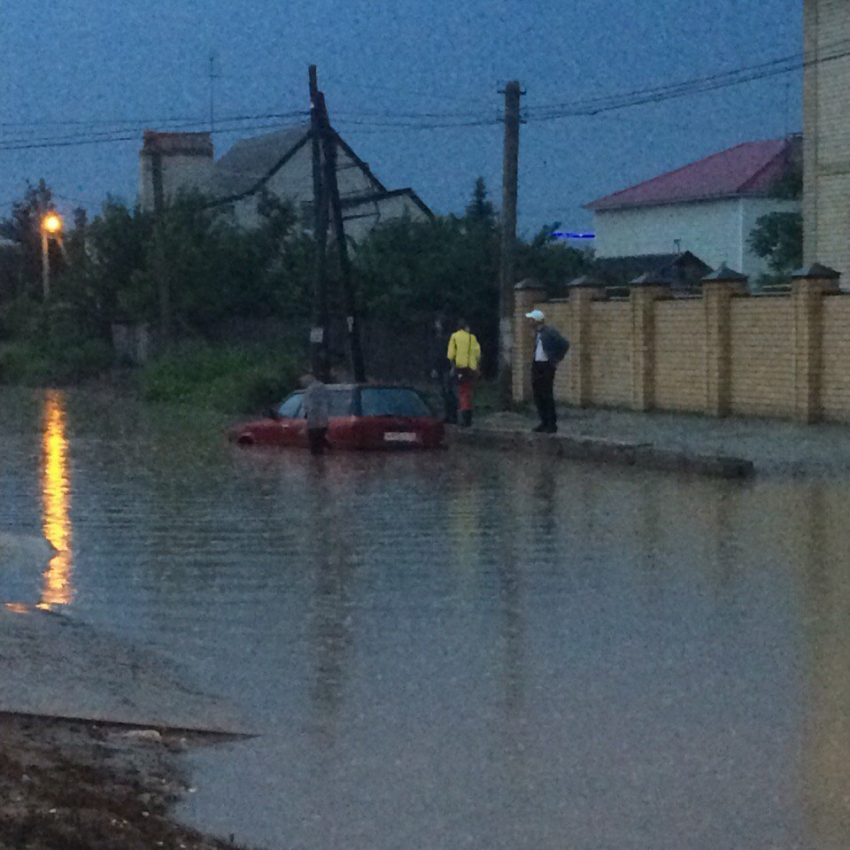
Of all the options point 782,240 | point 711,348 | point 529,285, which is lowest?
point 711,348

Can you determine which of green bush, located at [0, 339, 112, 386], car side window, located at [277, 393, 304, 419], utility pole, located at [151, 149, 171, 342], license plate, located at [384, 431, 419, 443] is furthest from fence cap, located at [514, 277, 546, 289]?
green bush, located at [0, 339, 112, 386]

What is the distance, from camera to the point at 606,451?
22234mm

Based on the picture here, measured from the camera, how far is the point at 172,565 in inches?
521

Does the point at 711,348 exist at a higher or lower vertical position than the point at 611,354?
higher

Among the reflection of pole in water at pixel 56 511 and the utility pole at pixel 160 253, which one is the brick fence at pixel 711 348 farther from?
the utility pole at pixel 160 253

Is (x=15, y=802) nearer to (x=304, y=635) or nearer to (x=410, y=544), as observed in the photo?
(x=304, y=635)

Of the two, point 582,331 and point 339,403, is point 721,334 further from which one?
point 339,403

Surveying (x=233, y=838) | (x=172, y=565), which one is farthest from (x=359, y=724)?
(x=172, y=565)

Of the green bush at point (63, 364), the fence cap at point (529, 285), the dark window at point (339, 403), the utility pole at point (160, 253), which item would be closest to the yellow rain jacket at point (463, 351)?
the dark window at point (339, 403)

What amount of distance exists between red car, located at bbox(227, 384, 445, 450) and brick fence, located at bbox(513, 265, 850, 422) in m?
5.64

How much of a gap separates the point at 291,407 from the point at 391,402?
5.49 ft

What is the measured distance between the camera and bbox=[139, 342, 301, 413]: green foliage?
1486 inches

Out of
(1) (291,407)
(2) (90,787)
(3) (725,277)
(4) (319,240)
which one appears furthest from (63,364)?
(2) (90,787)

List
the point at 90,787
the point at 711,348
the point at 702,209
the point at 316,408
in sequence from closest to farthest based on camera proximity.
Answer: the point at 90,787, the point at 316,408, the point at 711,348, the point at 702,209
